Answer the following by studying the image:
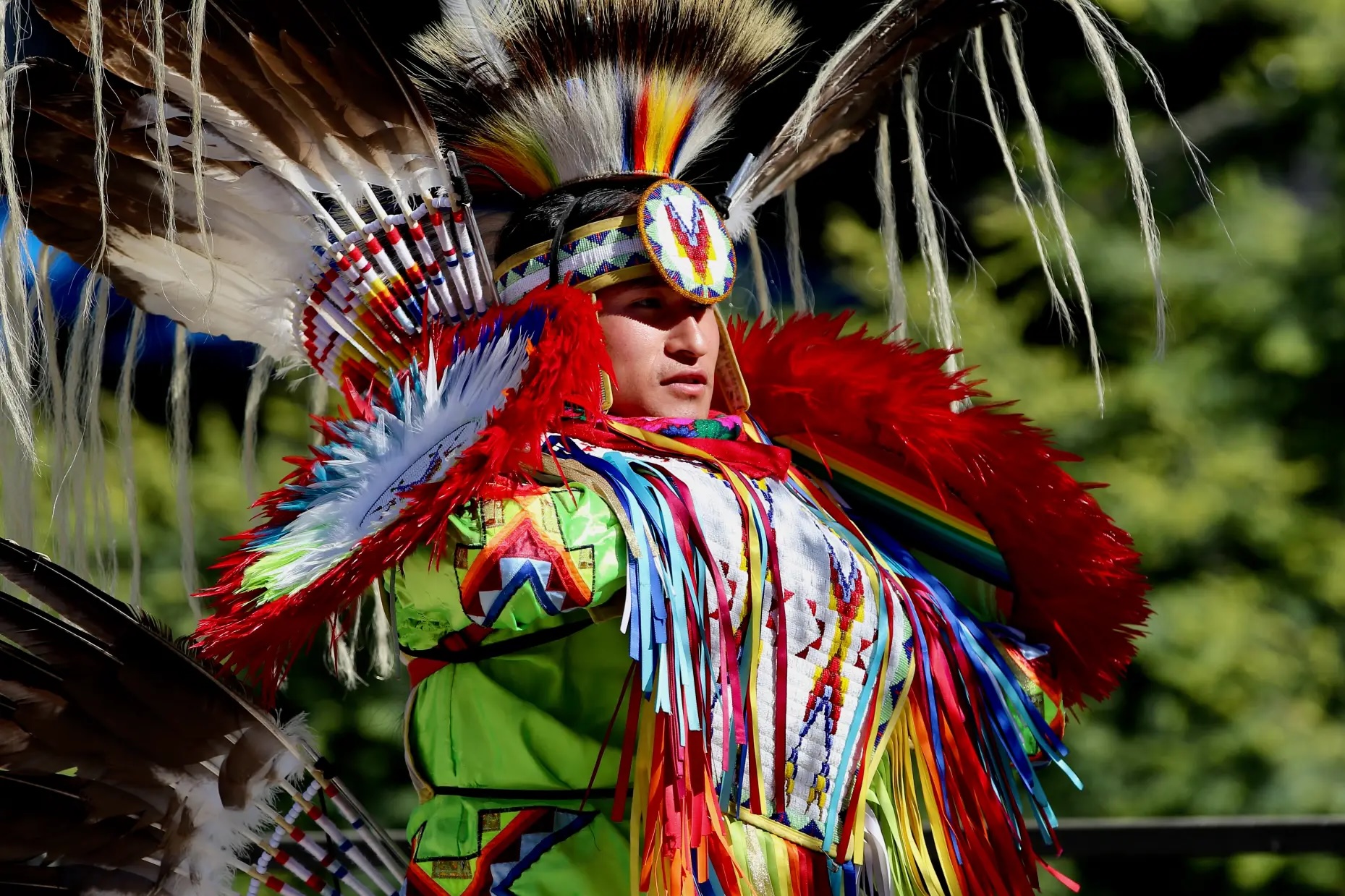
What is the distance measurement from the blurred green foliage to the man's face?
6.48 feet

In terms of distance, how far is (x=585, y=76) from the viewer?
69.4 inches

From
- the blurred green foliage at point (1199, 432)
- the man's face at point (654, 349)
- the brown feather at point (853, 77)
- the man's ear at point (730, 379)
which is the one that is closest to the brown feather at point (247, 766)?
the man's face at point (654, 349)

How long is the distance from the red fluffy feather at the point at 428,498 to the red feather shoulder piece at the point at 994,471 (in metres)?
0.41

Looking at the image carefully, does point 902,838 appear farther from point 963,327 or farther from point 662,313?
point 963,327

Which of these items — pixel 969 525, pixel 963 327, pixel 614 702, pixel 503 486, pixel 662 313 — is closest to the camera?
pixel 503 486

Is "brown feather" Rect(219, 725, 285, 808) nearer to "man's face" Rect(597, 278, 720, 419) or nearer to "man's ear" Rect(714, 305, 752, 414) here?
"man's face" Rect(597, 278, 720, 419)

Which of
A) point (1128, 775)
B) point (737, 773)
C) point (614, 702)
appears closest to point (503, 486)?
point (614, 702)

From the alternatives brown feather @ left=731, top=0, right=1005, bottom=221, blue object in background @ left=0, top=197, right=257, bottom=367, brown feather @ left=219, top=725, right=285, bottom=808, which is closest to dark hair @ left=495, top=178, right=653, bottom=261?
brown feather @ left=731, top=0, right=1005, bottom=221

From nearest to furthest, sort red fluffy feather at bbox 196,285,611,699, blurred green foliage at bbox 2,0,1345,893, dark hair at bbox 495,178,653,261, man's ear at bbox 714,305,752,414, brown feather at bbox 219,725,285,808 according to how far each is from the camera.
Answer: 1. red fluffy feather at bbox 196,285,611,699
2. brown feather at bbox 219,725,285,808
3. dark hair at bbox 495,178,653,261
4. man's ear at bbox 714,305,752,414
5. blurred green foliage at bbox 2,0,1345,893

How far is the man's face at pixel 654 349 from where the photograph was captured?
5.56 ft

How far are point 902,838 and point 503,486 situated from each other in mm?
650

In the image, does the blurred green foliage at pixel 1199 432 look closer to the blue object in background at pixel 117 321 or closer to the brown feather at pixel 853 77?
the blue object in background at pixel 117 321

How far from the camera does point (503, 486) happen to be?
57.2 inches

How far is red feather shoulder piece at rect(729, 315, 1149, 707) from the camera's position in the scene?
6.07 feet
